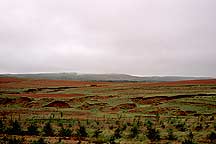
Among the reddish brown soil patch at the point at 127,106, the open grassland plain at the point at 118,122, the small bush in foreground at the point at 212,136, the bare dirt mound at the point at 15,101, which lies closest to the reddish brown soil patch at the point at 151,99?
the open grassland plain at the point at 118,122

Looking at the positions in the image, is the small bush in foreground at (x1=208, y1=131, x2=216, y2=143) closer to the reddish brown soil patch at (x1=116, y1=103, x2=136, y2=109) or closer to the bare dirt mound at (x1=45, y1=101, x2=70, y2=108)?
the reddish brown soil patch at (x1=116, y1=103, x2=136, y2=109)

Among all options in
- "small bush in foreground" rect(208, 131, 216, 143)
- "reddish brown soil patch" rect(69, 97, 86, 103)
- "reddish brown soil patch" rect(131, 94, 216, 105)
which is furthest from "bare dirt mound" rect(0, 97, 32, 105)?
"small bush in foreground" rect(208, 131, 216, 143)

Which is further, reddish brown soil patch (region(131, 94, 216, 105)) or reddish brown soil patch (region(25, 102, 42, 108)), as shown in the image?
reddish brown soil patch (region(25, 102, 42, 108))

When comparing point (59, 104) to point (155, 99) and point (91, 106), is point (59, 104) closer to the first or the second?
point (91, 106)

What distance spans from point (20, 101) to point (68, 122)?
48.8 ft

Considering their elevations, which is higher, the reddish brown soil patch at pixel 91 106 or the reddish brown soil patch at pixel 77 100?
the reddish brown soil patch at pixel 77 100

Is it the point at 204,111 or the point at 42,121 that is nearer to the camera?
the point at 42,121

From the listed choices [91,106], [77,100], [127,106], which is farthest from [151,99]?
[77,100]

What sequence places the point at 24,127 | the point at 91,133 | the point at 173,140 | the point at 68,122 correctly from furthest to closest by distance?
the point at 68,122
the point at 24,127
the point at 91,133
the point at 173,140

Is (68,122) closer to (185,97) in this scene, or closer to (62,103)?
(62,103)

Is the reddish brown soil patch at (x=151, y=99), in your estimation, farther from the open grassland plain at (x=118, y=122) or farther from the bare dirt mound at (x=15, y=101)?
the bare dirt mound at (x=15, y=101)

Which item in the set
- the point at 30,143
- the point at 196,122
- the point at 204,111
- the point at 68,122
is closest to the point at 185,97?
the point at 204,111

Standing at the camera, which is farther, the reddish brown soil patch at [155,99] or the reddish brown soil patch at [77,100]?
the reddish brown soil patch at [77,100]

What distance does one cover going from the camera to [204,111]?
2497 centimetres
